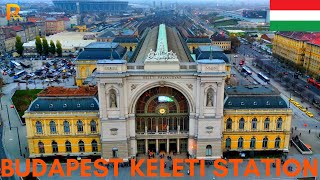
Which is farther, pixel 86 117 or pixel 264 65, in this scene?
pixel 264 65

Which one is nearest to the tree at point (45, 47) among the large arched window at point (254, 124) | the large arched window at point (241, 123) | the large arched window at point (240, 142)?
the large arched window at point (241, 123)

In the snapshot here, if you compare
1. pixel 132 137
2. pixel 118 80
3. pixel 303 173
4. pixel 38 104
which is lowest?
pixel 303 173

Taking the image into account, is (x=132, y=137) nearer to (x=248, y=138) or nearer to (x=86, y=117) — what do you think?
(x=86, y=117)

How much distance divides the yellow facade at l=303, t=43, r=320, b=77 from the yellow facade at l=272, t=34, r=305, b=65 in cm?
354

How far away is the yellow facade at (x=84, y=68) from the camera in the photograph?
116 meters

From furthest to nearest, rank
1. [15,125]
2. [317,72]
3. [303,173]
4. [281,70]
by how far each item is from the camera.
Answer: [281,70] < [317,72] < [15,125] < [303,173]

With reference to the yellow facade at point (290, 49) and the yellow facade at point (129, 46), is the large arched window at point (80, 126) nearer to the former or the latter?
the yellow facade at point (129, 46)

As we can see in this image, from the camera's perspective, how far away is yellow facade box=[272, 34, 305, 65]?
140875 millimetres

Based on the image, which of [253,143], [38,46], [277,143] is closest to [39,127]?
[253,143]

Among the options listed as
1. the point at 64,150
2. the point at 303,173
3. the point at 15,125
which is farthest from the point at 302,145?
the point at 15,125

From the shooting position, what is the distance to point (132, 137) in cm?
7031

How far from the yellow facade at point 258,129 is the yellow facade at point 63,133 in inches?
1081

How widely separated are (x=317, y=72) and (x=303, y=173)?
73370mm

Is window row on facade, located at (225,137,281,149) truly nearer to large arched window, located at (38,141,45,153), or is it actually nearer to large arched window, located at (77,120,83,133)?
large arched window, located at (77,120,83,133)
